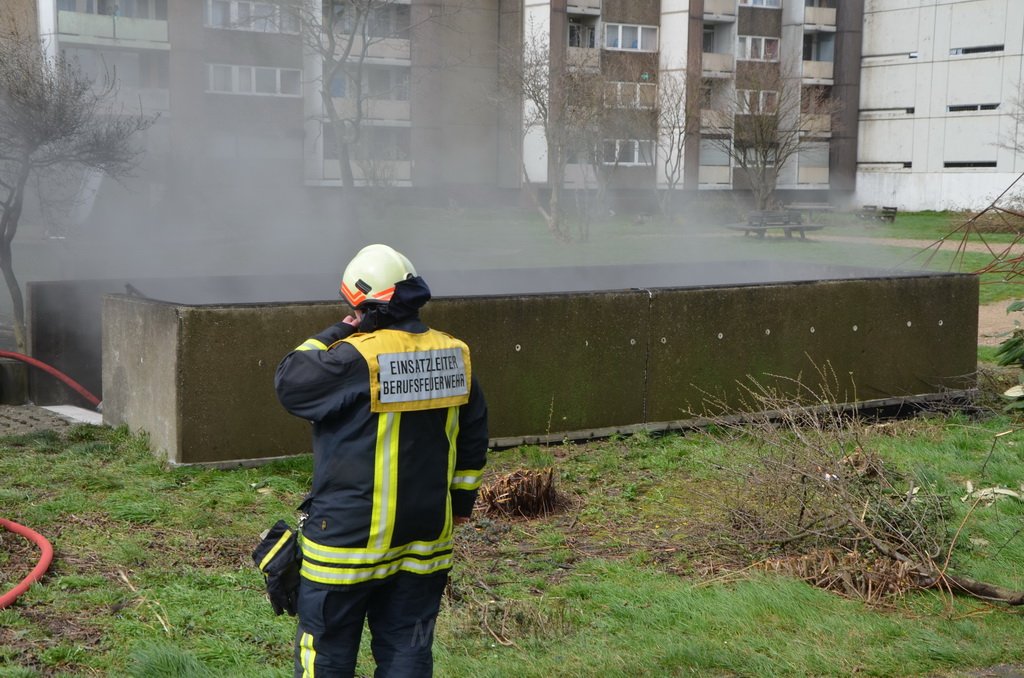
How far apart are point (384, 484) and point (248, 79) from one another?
363 inches

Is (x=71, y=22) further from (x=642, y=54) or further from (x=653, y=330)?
(x=642, y=54)

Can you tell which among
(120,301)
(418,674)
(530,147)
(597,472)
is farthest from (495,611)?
(530,147)

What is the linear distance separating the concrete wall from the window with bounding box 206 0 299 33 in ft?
15.6

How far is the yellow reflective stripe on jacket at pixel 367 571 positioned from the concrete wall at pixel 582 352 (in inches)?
142

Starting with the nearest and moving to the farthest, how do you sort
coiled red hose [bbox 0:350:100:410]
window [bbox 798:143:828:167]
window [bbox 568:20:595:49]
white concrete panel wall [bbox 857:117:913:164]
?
coiled red hose [bbox 0:350:100:410] < window [bbox 568:20:595:49] < white concrete panel wall [bbox 857:117:913:164] < window [bbox 798:143:828:167]

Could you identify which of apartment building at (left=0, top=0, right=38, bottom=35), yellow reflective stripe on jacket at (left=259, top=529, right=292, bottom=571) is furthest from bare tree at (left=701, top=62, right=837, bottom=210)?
yellow reflective stripe on jacket at (left=259, top=529, right=292, bottom=571)

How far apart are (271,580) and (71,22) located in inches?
468

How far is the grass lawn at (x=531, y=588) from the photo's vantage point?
3.91m

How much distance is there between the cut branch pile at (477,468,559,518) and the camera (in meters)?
5.79

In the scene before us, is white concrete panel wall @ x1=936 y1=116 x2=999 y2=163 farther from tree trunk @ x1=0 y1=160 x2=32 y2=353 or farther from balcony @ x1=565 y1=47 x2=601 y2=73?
tree trunk @ x1=0 y1=160 x2=32 y2=353

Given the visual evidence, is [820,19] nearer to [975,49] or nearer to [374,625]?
[975,49]

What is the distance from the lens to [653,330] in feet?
25.4

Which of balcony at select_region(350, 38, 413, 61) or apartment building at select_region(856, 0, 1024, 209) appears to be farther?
apartment building at select_region(856, 0, 1024, 209)

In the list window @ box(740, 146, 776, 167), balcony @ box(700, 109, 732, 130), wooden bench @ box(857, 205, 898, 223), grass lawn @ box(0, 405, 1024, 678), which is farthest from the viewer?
balcony @ box(700, 109, 732, 130)
